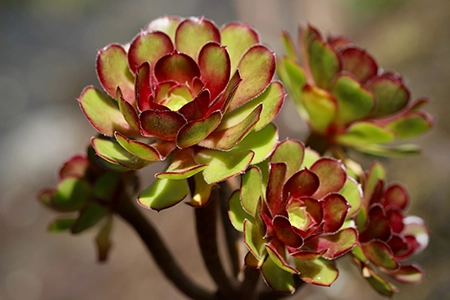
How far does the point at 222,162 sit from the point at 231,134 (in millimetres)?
42

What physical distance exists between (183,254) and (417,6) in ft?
8.25

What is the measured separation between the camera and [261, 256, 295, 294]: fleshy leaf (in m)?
0.77

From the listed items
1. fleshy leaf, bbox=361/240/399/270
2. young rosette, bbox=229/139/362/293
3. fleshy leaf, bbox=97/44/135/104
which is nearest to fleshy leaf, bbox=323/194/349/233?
young rosette, bbox=229/139/362/293

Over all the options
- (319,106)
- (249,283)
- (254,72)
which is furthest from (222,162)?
(319,106)

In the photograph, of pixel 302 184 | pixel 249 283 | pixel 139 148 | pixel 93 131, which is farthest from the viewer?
pixel 93 131

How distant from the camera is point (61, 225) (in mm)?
1061

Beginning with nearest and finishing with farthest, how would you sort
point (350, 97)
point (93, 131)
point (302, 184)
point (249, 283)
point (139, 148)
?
point (139, 148) → point (302, 184) → point (249, 283) → point (350, 97) → point (93, 131)

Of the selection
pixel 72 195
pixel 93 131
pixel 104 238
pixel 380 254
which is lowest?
pixel 93 131

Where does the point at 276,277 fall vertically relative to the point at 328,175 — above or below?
below

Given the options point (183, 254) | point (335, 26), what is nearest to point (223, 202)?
point (183, 254)

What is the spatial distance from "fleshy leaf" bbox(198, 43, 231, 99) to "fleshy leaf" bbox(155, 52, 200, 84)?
1 centimetres

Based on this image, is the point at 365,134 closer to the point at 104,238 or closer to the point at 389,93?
the point at 389,93

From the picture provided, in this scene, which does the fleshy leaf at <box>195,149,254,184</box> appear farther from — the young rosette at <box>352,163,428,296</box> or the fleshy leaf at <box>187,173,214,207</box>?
the young rosette at <box>352,163,428,296</box>

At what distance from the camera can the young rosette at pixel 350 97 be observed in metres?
1.05
